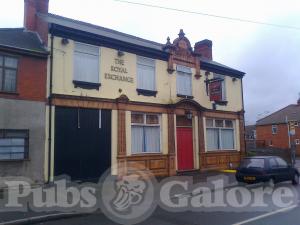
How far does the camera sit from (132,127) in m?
17.3

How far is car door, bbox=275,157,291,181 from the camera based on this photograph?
49.4 ft

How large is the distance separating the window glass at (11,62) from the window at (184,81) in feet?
30.7

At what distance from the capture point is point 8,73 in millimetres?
13672

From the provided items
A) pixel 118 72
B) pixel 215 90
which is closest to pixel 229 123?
pixel 215 90

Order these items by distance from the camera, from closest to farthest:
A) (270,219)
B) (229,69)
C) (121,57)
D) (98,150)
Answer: (270,219)
(98,150)
(121,57)
(229,69)

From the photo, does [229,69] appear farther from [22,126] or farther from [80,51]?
[22,126]

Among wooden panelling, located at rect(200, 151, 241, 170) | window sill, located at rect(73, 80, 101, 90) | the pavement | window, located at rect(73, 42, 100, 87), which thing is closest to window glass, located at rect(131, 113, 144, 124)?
window sill, located at rect(73, 80, 101, 90)

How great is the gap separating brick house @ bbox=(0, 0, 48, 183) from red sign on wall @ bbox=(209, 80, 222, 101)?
1069 cm

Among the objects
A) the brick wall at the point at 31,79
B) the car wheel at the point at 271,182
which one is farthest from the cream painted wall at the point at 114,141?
the car wheel at the point at 271,182

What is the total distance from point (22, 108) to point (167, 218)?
25.6ft

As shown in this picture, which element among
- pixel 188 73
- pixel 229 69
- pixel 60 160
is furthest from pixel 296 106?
pixel 60 160

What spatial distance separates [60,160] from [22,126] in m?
2.14

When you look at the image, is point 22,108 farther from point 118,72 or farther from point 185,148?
point 185,148

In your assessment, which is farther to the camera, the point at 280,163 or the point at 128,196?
the point at 280,163
